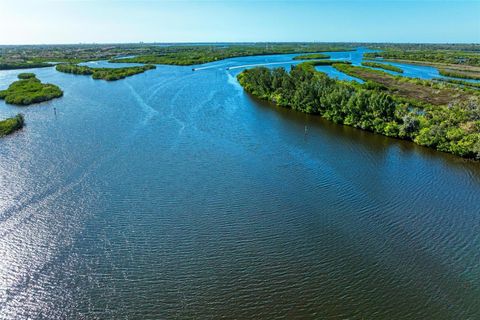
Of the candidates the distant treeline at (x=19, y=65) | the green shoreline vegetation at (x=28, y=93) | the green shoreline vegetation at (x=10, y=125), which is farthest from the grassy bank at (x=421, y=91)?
the distant treeline at (x=19, y=65)

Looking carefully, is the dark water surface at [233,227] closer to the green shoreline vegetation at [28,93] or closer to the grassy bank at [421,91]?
the green shoreline vegetation at [28,93]

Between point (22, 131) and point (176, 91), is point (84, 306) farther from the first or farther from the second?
point (176, 91)

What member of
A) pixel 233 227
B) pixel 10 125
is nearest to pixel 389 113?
pixel 233 227

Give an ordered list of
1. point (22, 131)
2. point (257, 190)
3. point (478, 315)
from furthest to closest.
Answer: point (22, 131) → point (257, 190) → point (478, 315)

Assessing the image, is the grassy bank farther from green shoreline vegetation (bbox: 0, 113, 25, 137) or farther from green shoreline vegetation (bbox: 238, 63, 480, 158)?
green shoreline vegetation (bbox: 0, 113, 25, 137)

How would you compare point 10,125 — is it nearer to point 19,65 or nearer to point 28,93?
point 28,93

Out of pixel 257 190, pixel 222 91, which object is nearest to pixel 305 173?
pixel 257 190

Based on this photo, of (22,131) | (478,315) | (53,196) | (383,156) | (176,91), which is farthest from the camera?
(176,91)
